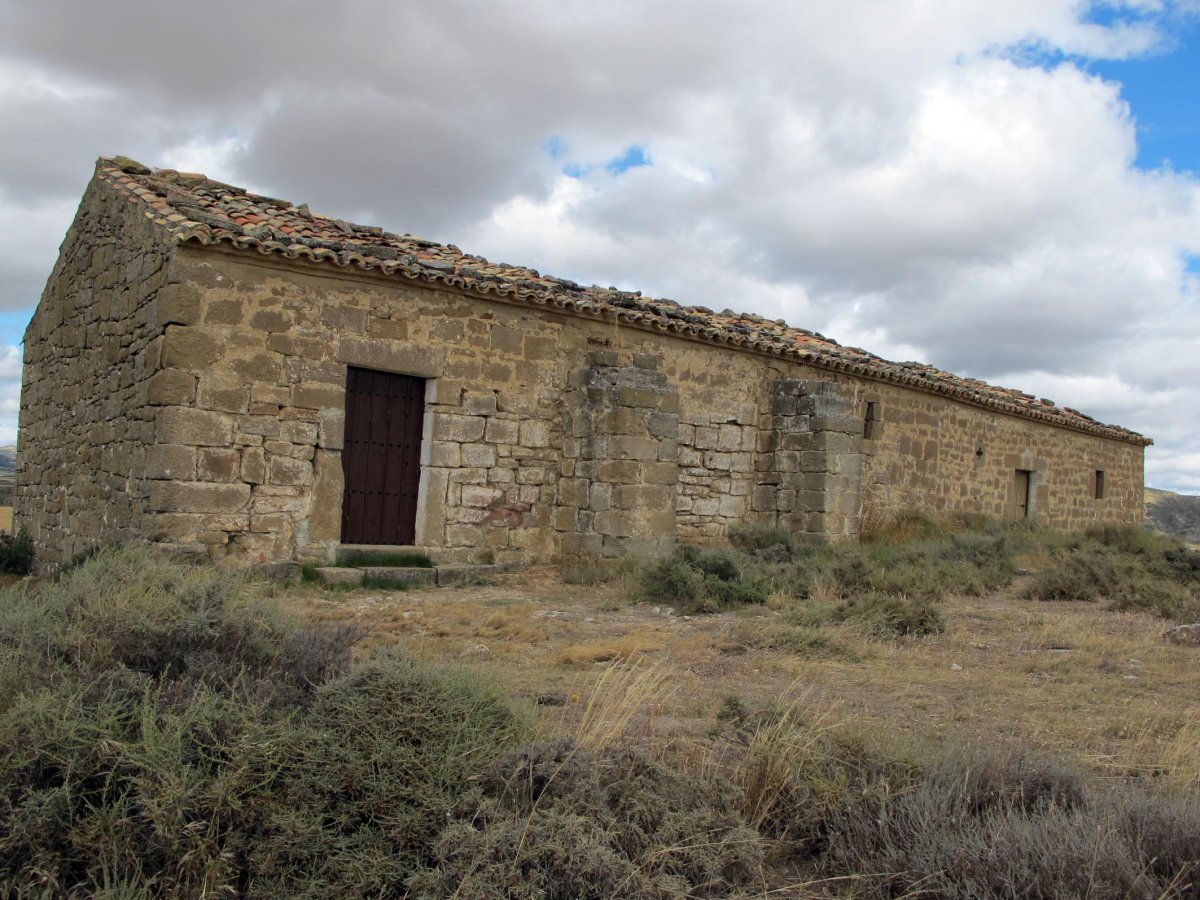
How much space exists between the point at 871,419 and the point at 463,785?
12.1 m

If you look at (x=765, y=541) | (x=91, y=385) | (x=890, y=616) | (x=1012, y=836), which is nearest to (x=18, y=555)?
(x=91, y=385)

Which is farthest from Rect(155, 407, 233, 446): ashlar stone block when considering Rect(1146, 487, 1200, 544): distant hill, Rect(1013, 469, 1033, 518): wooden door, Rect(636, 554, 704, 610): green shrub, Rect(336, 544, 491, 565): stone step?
Rect(1146, 487, 1200, 544): distant hill

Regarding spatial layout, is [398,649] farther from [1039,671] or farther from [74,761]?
[1039,671]

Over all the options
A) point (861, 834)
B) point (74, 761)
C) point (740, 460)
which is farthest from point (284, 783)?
point (740, 460)

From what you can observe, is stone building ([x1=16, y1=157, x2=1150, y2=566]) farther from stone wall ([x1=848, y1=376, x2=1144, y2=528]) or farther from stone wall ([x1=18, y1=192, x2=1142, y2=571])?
stone wall ([x1=848, y1=376, x2=1144, y2=528])

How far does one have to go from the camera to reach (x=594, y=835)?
2.82 meters

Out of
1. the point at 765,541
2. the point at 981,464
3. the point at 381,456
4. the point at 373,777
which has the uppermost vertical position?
the point at 981,464

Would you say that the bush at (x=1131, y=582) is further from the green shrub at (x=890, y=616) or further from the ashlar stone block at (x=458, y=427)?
the ashlar stone block at (x=458, y=427)

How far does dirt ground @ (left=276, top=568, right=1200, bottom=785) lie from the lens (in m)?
4.38

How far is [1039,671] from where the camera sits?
5863 mm

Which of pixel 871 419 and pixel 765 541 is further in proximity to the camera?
pixel 871 419

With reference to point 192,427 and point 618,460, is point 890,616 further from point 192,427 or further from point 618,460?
point 192,427

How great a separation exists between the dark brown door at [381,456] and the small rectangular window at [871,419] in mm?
7124

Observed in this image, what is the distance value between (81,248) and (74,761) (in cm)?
1021
